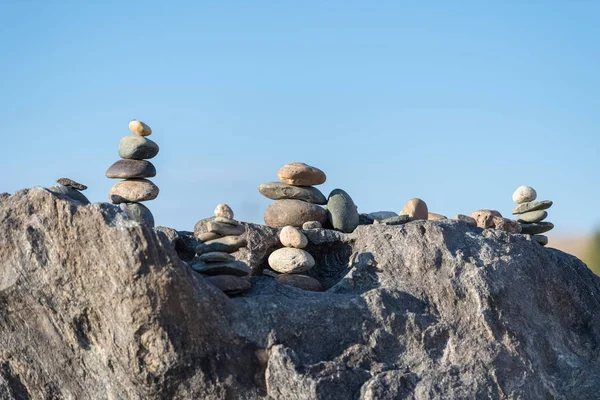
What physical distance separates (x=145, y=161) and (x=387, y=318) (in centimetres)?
323

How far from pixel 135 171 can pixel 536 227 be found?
4.63 meters

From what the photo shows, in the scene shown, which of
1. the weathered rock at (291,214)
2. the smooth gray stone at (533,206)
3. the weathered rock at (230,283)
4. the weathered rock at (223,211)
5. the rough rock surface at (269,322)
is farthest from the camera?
the smooth gray stone at (533,206)

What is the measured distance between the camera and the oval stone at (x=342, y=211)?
861 centimetres

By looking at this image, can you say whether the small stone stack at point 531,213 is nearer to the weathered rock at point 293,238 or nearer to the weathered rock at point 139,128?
the weathered rock at point 293,238

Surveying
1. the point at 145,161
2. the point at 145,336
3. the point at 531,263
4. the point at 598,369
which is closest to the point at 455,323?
the point at 531,263

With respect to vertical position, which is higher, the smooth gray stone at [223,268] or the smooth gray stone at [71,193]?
the smooth gray stone at [71,193]

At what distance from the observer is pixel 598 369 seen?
8250mm

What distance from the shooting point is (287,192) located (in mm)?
8766

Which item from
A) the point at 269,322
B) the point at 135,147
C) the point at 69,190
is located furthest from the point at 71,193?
the point at 269,322

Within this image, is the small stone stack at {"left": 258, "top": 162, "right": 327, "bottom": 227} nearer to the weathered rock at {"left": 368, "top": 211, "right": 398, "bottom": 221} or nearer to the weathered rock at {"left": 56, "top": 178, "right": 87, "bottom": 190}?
the weathered rock at {"left": 368, "top": 211, "right": 398, "bottom": 221}

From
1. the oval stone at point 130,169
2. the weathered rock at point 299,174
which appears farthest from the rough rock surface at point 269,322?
the oval stone at point 130,169

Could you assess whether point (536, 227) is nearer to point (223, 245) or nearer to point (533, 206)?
point (533, 206)

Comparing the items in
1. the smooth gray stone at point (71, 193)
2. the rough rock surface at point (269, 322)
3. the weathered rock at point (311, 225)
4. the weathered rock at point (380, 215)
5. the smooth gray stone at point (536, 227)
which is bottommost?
the rough rock surface at point (269, 322)

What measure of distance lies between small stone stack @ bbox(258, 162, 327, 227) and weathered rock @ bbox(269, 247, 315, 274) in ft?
1.84
